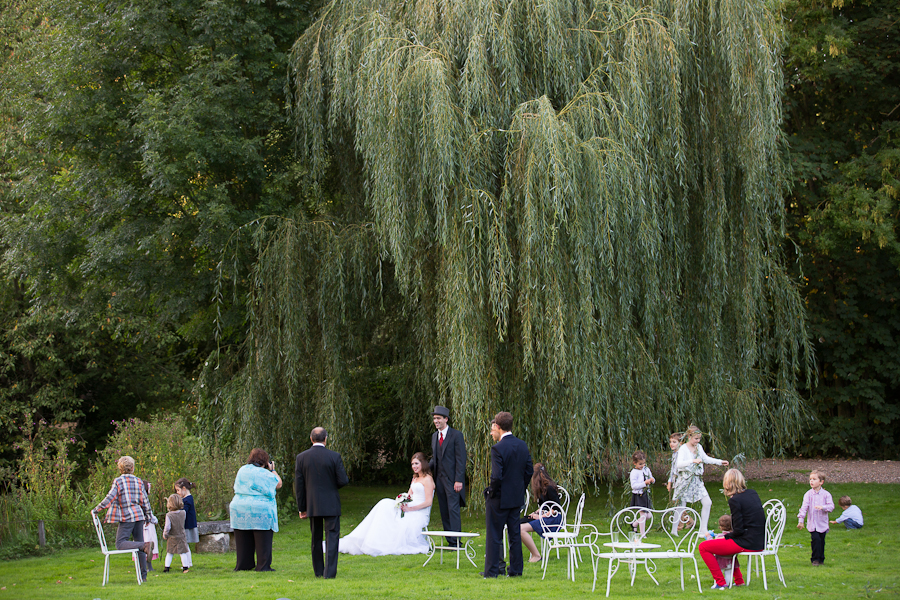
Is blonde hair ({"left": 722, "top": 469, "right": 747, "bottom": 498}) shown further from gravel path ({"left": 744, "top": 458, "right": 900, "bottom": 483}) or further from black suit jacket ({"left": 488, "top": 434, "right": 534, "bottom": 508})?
gravel path ({"left": 744, "top": 458, "right": 900, "bottom": 483})

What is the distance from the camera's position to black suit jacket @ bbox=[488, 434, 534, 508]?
6.95m

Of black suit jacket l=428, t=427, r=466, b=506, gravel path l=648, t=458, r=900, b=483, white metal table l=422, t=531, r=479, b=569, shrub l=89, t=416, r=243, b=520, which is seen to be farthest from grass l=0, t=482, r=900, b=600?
gravel path l=648, t=458, r=900, b=483

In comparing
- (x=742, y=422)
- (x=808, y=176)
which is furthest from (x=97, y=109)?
(x=808, y=176)

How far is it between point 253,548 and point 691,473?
478 centimetres

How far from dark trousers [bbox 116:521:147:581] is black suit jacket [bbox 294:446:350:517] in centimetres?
159

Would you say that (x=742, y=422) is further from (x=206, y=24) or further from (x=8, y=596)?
(x=206, y=24)

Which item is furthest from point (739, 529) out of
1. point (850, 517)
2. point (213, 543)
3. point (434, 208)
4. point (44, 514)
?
point (44, 514)

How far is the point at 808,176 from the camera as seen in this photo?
625 inches

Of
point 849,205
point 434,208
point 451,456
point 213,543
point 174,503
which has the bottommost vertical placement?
point 213,543

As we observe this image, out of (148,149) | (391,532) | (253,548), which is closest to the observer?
(253,548)

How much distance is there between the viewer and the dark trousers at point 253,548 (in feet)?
25.6

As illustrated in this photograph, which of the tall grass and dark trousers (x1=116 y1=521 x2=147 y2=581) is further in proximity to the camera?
the tall grass

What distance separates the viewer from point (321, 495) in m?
7.30

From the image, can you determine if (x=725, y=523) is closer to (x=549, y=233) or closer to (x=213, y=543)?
(x=549, y=233)
